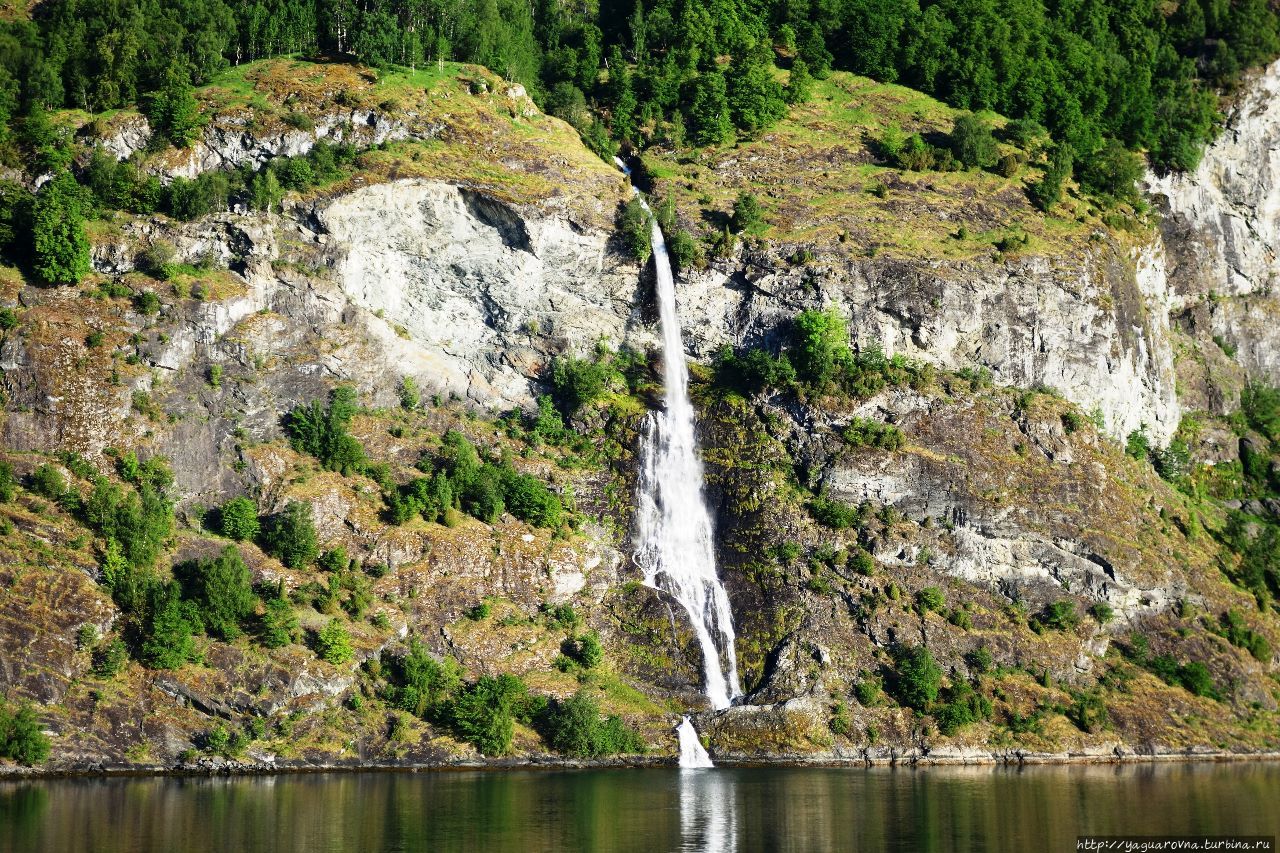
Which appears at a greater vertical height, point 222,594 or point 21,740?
point 222,594

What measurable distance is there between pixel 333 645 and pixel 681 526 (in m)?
27.5

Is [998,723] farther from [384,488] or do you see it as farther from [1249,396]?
[1249,396]

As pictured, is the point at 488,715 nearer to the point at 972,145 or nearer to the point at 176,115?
the point at 176,115

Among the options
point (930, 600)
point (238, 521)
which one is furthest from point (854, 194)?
point (238, 521)

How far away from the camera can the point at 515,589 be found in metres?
90.2

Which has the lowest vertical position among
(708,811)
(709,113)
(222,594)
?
(708,811)

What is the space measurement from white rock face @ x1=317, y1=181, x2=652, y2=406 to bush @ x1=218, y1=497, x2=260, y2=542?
63.6ft

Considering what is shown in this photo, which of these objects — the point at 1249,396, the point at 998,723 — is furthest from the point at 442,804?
the point at 1249,396

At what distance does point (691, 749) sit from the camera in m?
84.2

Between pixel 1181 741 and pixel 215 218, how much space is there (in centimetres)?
7619

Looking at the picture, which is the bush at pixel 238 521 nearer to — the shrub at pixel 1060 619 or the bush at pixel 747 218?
the bush at pixel 747 218

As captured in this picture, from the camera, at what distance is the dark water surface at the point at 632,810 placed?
173 feet

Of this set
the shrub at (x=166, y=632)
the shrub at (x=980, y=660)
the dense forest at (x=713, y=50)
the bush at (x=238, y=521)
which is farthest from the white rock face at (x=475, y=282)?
the shrub at (x=980, y=660)

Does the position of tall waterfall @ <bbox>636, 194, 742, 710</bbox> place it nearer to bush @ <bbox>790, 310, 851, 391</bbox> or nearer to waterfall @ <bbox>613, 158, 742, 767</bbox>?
waterfall @ <bbox>613, 158, 742, 767</bbox>
